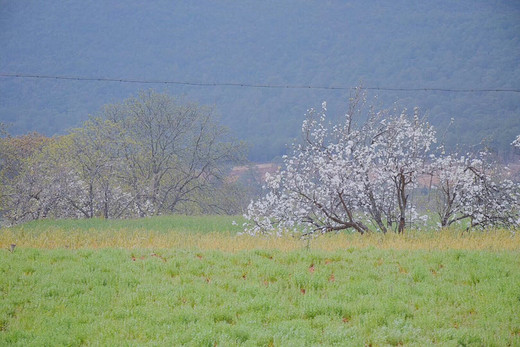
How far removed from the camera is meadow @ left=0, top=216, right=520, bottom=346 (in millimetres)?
6445

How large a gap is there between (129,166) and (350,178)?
25815mm

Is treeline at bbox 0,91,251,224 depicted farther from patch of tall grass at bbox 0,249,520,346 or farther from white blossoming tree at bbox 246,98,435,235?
patch of tall grass at bbox 0,249,520,346

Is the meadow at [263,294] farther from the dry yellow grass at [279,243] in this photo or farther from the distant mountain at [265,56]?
the distant mountain at [265,56]

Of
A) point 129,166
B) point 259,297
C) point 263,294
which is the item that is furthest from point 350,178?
point 129,166

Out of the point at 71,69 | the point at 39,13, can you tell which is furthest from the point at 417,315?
the point at 39,13

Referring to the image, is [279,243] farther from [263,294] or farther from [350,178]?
[350,178]

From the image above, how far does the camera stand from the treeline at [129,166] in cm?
3102

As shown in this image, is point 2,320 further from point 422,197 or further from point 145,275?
point 422,197

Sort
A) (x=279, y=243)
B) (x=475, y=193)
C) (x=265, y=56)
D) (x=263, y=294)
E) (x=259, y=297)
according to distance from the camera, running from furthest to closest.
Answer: (x=265, y=56), (x=475, y=193), (x=279, y=243), (x=263, y=294), (x=259, y=297)

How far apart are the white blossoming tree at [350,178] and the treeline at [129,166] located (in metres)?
19.2

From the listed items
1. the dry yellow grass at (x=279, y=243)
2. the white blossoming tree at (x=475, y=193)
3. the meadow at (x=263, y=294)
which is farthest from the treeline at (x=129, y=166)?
the white blossoming tree at (x=475, y=193)

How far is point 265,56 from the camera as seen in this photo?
336ft

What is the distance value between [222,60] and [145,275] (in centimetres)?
9509

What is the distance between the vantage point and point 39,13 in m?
107
